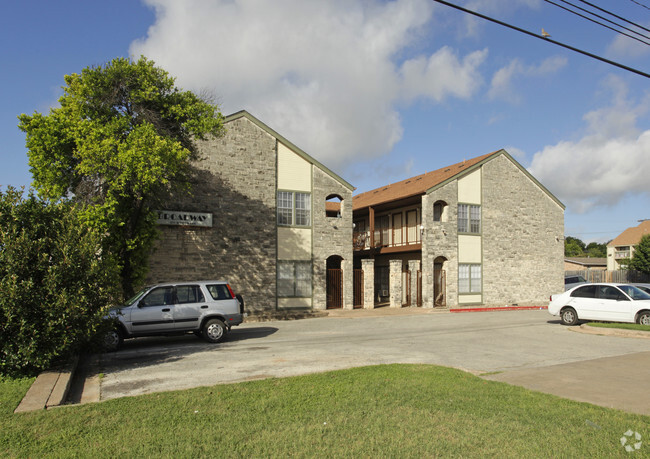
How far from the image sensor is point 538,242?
31.9 m

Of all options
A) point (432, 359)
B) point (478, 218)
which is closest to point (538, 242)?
point (478, 218)

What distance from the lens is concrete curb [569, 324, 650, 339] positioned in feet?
49.1

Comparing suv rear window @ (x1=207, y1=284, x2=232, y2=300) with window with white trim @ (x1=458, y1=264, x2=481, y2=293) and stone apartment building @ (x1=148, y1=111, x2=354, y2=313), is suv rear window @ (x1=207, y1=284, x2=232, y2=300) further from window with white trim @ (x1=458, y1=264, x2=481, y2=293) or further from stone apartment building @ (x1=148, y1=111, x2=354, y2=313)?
window with white trim @ (x1=458, y1=264, x2=481, y2=293)

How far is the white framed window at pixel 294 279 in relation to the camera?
23984 millimetres

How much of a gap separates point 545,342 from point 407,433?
10.2 meters

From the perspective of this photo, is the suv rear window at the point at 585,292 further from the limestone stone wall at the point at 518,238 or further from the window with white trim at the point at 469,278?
the limestone stone wall at the point at 518,238

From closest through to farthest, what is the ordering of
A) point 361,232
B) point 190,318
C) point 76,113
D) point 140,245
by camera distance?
point 190,318 → point 76,113 → point 140,245 → point 361,232

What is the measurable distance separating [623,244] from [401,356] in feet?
208

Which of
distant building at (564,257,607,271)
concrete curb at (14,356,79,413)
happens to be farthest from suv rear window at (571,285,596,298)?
distant building at (564,257,607,271)

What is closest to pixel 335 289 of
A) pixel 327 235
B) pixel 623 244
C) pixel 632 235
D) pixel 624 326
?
pixel 327 235

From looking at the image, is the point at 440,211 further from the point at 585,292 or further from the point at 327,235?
the point at 585,292

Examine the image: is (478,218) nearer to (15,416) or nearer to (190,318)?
(190,318)

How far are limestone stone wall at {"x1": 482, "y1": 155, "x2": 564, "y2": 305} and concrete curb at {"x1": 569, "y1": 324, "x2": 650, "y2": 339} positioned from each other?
1275cm

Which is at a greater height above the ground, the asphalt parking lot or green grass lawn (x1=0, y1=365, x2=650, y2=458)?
green grass lawn (x1=0, y1=365, x2=650, y2=458)
